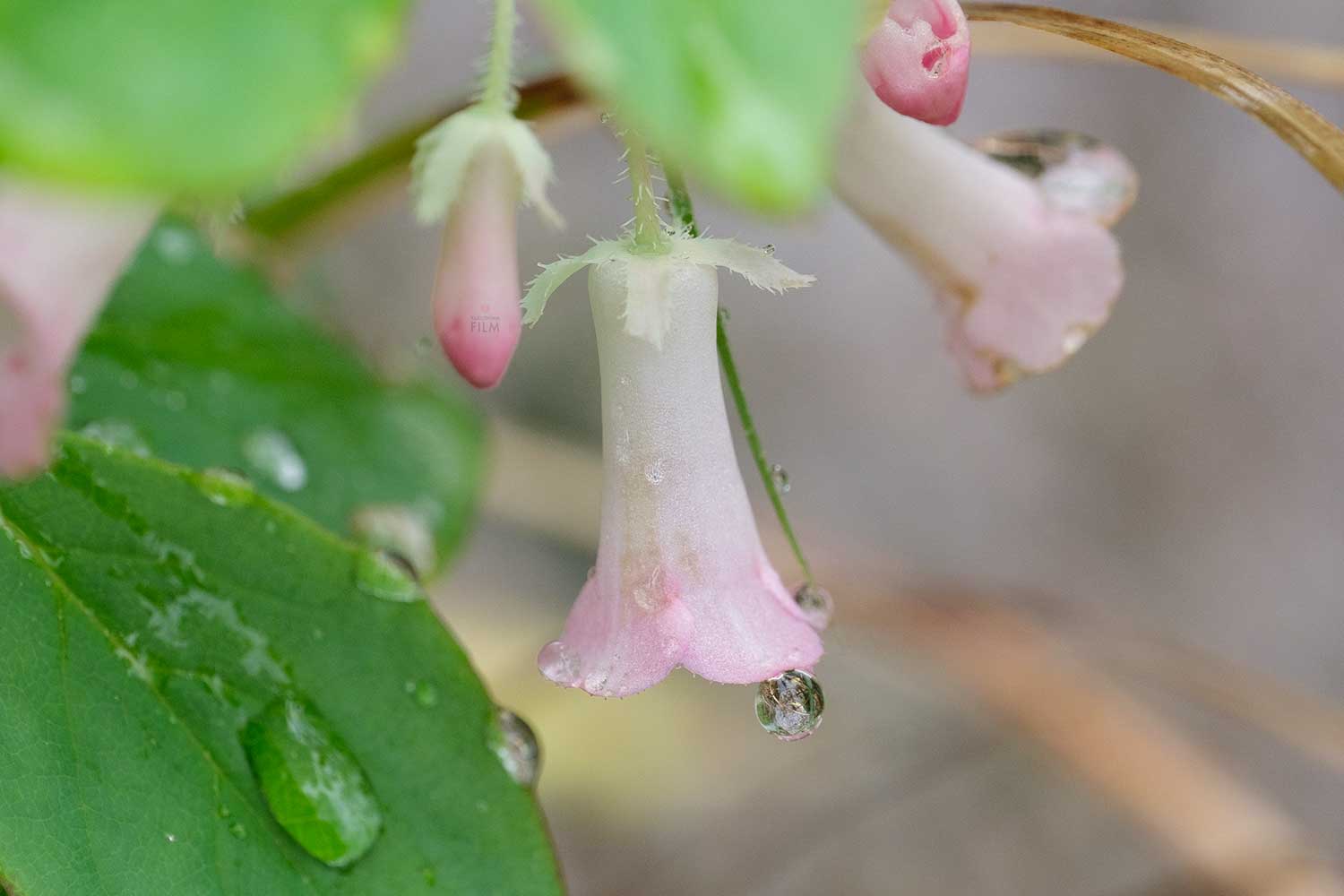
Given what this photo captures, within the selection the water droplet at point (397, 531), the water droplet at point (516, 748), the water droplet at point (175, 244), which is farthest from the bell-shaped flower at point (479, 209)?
the water droplet at point (175, 244)

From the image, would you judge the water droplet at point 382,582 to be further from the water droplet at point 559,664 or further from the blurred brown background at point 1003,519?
the blurred brown background at point 1003,519

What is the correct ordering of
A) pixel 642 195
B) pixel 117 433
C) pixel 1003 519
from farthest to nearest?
pixel 1003 519 < pixel 117 433 < pixel 642 195

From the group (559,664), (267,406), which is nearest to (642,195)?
(559,664)

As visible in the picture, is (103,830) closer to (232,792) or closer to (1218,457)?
(232,792)

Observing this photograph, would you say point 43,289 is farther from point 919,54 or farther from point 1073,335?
point 1073,335

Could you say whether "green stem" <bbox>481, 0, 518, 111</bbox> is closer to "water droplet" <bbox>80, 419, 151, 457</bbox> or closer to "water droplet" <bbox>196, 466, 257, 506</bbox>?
"water droplet" <bbox>196, 466, 257, 506</bbox>

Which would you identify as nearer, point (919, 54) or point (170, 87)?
point (170, 87)
